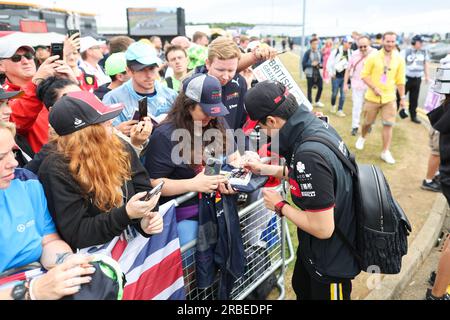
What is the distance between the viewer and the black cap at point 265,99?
2.13 metres

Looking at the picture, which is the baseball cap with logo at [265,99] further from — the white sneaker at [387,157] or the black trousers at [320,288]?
the white sneaker at [387,157]

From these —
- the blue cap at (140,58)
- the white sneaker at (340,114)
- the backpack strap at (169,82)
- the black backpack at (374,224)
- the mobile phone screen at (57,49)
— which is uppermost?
the mobile phone screen at (57,49)

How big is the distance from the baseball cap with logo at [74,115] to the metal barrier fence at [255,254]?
2.64 ft

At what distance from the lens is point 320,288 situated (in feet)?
8.02

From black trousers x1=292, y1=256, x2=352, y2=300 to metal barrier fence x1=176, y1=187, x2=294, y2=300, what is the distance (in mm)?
485

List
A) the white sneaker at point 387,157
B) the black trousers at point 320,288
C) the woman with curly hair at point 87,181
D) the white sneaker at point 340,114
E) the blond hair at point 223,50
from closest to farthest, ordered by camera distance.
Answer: the woman with curly hair at point 87,181
the black trousers at point 320,288
the blond hair at point 223,50
the white sneaker at point 387,157
the white sneaker at point 340,114

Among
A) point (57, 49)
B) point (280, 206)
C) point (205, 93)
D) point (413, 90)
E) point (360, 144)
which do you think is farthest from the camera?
point (413, 90)

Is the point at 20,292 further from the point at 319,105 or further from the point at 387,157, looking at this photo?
the point at 319,105

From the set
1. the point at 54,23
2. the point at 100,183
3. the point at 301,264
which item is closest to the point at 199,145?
the point at 100,183

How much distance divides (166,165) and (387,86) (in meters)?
5.42

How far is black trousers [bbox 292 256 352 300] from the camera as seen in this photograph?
2385mm

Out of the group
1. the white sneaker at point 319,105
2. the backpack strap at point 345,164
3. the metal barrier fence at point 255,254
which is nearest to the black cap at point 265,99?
the backpack strap at point 345,164

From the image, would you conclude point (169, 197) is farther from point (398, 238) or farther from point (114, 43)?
point (114, 43)

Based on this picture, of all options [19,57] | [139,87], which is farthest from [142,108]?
[19,57]
